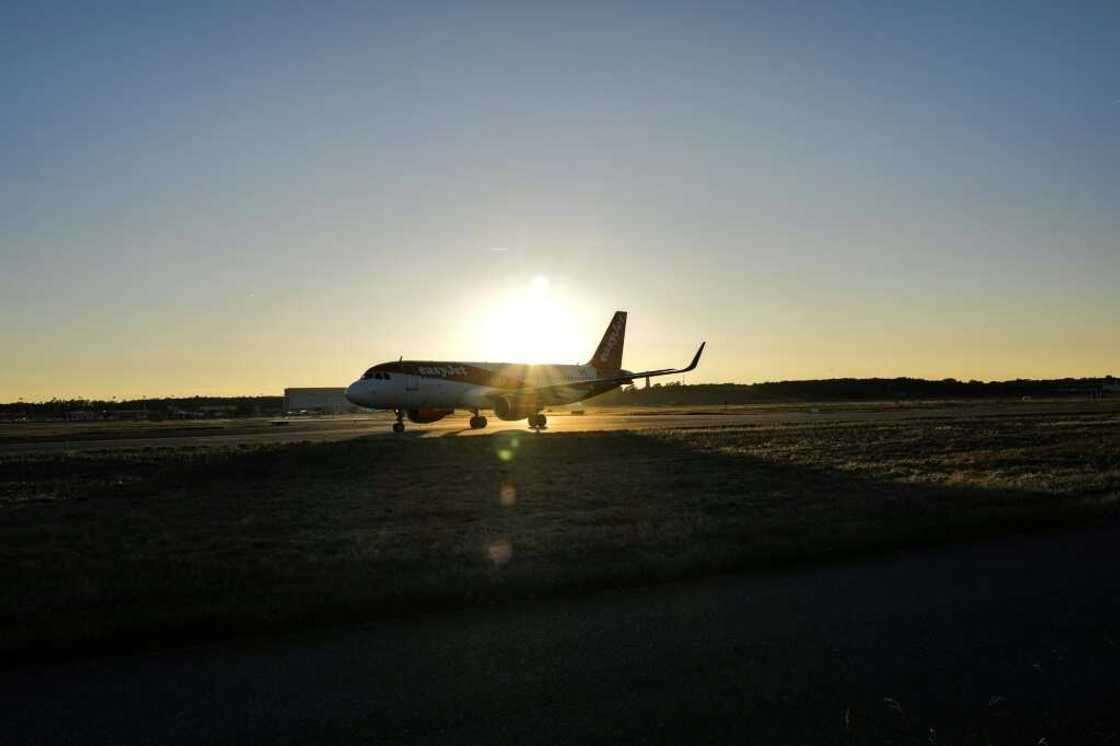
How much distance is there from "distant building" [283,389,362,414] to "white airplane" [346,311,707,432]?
82285 millimetres

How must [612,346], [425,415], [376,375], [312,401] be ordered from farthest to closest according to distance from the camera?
1. [312,401]
2. [612,346]
3. [425,415]
4. [376,375]

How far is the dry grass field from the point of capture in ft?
29.5

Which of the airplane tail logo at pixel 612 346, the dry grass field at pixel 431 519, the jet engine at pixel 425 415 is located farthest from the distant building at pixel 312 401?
the dry grass field at pixel 431 519

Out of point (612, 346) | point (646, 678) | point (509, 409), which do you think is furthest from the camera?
point (612, 346)

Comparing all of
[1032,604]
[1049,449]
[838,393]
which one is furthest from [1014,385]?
[1032,604]

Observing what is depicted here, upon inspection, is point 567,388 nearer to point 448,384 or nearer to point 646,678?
point 448,384

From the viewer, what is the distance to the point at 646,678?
20.8 feet

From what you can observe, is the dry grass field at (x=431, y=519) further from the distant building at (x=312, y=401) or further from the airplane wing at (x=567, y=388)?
the distant building at (x=312, y=401)

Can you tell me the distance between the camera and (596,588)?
9.68 meters

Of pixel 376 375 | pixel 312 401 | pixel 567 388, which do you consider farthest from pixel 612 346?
pixel 312 401

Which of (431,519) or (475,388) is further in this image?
(475,388)

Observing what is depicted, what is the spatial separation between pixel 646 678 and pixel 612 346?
5647cm

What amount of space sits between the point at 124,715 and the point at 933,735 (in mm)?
A: 5423

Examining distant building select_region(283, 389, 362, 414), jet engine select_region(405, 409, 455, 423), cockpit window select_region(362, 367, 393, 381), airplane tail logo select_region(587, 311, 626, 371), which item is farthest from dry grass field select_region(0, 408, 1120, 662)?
distant building select_region(283, 389, 362, 414)
